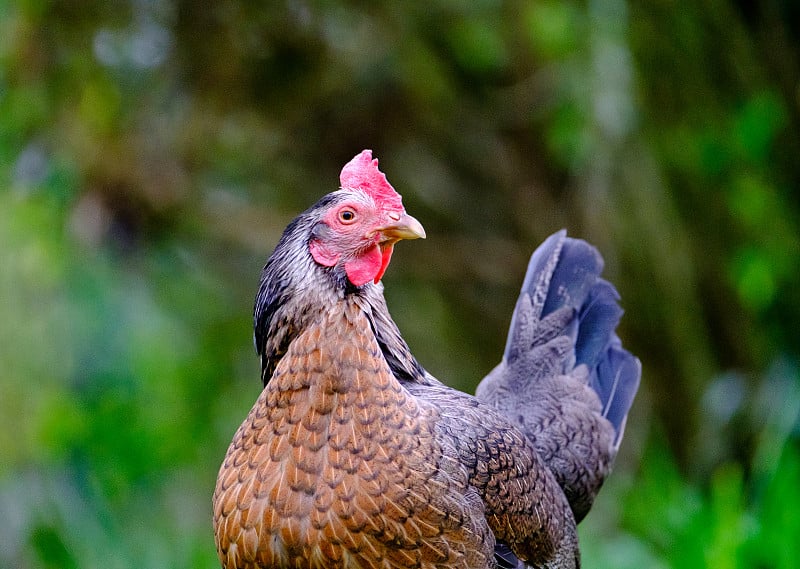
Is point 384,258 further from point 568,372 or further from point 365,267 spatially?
point 568,372

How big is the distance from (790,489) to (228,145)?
3.85 meters

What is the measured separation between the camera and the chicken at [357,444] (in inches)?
80.5

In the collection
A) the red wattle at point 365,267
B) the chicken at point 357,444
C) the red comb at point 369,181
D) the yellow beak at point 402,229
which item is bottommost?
the chicken at point 357,444

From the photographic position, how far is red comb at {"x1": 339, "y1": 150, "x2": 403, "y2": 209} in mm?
2262

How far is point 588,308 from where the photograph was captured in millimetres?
3312

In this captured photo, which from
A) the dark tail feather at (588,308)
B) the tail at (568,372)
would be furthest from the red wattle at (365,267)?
the dark tail feather at (588,308)

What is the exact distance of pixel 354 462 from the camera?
207cm

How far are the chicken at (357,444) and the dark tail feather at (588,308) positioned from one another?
2.48 feet

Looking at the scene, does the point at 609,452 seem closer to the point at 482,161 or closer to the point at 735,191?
the point at 735,191

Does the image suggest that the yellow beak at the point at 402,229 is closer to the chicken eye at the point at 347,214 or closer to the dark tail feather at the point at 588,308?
the chicken eye at the point at 347,214

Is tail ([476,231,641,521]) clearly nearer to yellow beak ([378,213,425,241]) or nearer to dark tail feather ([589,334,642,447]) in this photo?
dark tail feather ([589,334,642,447])

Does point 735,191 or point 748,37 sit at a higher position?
point 748,37

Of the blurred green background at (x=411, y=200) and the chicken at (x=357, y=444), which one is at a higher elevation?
the blurred green background at (x=411, y=200)

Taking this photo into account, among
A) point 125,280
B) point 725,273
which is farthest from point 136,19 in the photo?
point 725,273
